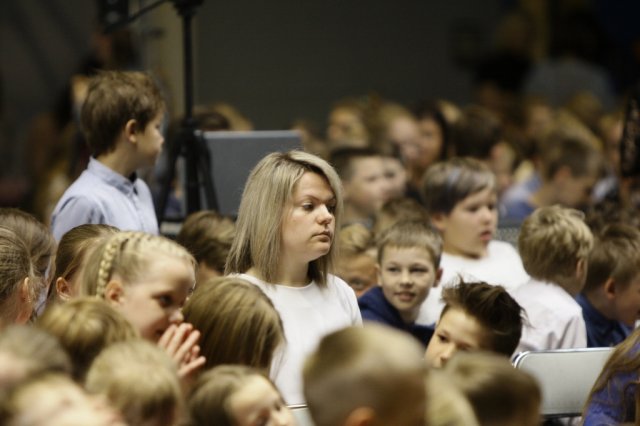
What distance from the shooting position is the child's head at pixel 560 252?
16.6 feet

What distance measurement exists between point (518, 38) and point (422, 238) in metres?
8.17

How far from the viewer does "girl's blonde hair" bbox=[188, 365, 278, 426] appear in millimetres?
2979

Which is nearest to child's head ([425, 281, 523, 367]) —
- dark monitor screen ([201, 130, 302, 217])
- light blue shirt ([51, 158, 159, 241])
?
light blue shirt ([51, 158, 159, 241])

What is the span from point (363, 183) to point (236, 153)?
1681 millimetres

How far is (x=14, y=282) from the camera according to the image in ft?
12.5

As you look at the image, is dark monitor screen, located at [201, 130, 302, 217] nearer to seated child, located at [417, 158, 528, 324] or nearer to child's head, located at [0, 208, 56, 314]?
seated child, located at [417, 158, 528, 324]

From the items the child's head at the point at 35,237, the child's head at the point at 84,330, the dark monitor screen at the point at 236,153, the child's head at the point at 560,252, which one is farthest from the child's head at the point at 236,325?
the dark monitor screen at the point at 236,153

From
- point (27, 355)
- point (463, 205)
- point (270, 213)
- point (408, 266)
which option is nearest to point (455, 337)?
point (270, 213)

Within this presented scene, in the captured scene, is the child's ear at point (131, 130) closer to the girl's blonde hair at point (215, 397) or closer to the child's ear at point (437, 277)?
the child's ear at point (437, 277)

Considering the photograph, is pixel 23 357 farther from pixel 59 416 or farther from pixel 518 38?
pixel 518 38

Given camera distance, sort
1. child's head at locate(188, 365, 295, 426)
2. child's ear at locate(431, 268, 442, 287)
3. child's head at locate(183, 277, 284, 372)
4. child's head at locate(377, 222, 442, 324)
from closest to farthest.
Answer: child's head at locate(188, 365, 295, 426) < child's head at locate(183, 277, 284, 372) < child's head at locate(377, 222, 442, 324) < child's ear at locate(431, 268, 442, 287)

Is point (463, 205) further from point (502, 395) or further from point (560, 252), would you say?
point (502, 395)

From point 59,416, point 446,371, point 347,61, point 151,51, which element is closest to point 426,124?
point 151,51

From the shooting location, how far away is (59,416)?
8.49 ft
